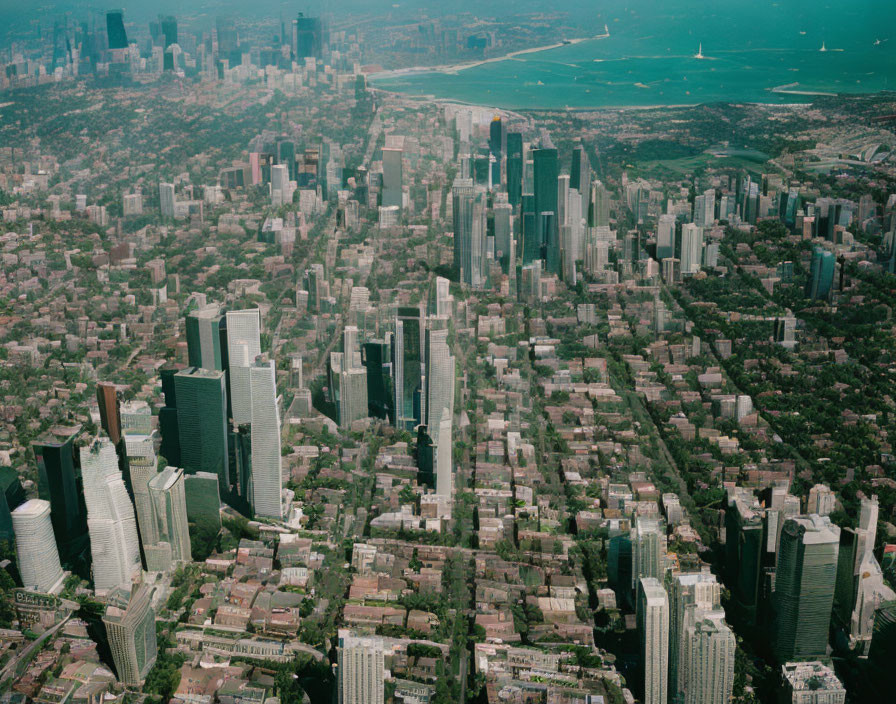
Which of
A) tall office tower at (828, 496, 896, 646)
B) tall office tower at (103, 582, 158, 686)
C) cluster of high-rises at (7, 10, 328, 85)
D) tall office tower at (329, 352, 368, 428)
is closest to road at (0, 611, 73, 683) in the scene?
tall office tower at (103, 582, 158, 686)

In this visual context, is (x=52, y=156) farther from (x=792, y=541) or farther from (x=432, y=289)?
(x=792, y=541)

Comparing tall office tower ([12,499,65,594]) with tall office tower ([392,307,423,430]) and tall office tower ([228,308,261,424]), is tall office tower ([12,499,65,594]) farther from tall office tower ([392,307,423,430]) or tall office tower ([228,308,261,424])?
tall office tower ([392,307,423,430])

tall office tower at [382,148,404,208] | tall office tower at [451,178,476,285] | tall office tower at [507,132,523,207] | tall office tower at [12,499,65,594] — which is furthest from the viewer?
tall office tower at [382,148,404,208]

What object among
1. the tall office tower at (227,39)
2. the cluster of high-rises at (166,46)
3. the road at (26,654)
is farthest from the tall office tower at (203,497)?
the tall office tower at (227,39)

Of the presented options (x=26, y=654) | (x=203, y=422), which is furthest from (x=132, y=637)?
(x=203, y=422)

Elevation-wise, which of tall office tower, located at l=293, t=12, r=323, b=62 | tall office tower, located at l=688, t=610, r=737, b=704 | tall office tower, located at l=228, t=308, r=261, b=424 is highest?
tall office tower, located at l=293, t=12, r=323, b=62

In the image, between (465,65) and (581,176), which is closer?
(581,176)

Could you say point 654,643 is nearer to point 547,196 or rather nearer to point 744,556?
point 744,556
